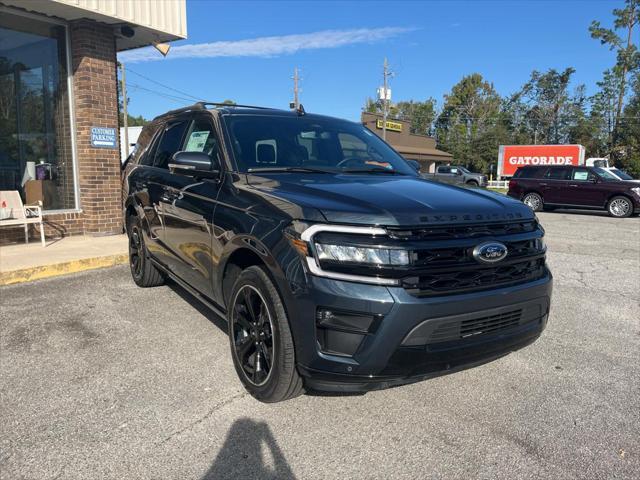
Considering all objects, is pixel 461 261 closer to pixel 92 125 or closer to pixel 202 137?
pixel 202 137

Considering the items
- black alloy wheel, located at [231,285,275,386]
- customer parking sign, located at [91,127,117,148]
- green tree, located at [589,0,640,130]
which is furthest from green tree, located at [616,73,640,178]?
black alloy wheel, located at [231,285,275,386]

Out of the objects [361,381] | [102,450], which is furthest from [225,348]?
[361,381]

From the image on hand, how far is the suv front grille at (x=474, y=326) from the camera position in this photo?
2.51m

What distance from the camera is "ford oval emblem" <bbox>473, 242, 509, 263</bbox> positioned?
2.64m

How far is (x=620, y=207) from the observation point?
1622cm

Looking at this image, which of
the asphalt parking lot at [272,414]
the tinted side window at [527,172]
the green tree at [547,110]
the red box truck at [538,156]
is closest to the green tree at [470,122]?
the green tree at [547,110]

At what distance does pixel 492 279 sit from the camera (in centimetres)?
273

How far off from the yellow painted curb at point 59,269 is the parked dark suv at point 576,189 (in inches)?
570

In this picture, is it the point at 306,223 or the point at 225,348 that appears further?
the point at 225,348

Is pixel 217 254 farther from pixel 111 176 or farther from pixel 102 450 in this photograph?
pixel 111 176

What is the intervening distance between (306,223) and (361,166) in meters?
1.47

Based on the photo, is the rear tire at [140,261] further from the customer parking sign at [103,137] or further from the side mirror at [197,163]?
the customer parking sign at [103,137]

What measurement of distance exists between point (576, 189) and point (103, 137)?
15066mm

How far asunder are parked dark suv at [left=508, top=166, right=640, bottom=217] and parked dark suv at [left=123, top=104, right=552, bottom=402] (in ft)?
50.6
